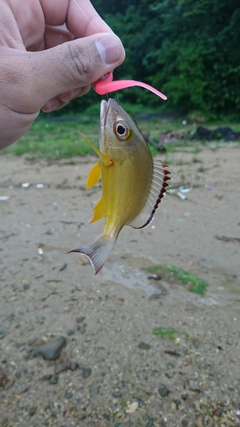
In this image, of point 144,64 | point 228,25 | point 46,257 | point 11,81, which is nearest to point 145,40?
point 144,64

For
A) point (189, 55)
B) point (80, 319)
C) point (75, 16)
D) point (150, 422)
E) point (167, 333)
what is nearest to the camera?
point (150, 422)

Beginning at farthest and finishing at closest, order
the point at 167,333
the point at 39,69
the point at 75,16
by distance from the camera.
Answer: the point at 167,333 → the point at 75,16 → the point at 39,69

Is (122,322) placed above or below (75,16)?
below

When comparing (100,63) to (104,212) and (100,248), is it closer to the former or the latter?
(104,212)

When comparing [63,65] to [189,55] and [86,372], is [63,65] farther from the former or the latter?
[189,55]

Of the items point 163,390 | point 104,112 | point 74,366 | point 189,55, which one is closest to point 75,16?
point 104,112

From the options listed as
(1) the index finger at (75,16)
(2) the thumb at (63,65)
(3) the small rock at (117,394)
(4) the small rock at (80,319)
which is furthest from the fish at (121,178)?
(4) the small rock at (80,319)

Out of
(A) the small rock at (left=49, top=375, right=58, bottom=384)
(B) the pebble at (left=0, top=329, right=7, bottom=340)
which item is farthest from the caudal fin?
(B) the pebble at (left=0, top=329, right=7, bottom=340)
